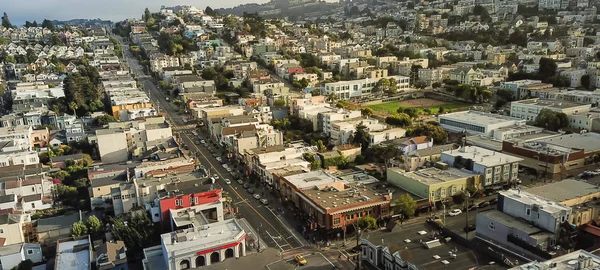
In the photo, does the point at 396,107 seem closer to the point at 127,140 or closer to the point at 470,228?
the point at 127,140

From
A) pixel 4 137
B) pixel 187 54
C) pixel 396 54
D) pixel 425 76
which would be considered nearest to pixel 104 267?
pixel 4 137

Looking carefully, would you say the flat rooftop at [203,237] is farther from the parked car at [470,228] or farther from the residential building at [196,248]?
the parked car at [470,228]

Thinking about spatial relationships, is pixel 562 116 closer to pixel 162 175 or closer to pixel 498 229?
pixel 498 229

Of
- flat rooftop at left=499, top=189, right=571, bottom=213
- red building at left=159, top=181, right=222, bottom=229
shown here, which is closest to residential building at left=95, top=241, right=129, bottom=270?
red building at left=159, top=181, right=222, bottom=229

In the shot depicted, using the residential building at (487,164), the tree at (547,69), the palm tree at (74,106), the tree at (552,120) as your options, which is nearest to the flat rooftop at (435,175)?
the residential building at (487,164)

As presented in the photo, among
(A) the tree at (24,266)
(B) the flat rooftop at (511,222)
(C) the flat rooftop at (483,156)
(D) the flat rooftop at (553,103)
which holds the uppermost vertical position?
(D) the flat rooftop at (553,103)
